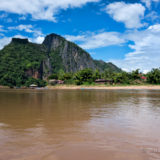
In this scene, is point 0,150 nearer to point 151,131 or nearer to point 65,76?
point 151,131

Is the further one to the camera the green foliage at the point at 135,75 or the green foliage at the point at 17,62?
the green foliage at the point at 17,62

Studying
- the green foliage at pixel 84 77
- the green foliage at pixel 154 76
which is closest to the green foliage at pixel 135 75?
the green foliage at pixel 154 76

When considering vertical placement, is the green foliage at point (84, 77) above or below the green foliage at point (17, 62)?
below

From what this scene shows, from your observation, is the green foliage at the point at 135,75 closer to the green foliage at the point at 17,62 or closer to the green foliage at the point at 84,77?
the green foliage at the point at 84,77

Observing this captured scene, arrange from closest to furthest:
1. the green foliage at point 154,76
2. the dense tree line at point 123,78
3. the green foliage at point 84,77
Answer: the green foliage at point 154,76 < the dense tree line at point 123,78 < the green foliage at point 84,77

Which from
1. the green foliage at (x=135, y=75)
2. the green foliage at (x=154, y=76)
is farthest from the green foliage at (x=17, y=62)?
the green foliage at (x=154, y=76)

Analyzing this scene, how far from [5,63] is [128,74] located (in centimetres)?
9352

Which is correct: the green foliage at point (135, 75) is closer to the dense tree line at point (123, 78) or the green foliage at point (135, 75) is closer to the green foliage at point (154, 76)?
the dense tree line at point (123, 78)

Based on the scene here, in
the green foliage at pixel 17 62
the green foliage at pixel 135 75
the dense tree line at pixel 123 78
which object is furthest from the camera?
the green foliage at pixel 17 62

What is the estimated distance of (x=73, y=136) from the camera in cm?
464

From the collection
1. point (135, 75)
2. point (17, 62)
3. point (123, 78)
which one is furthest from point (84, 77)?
point (17, 62)

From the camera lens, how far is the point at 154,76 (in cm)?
6469

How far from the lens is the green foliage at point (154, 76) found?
64500mm

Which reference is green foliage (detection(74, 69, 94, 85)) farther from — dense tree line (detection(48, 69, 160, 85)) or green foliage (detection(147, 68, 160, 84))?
green foliage (detection(147, 68, 160, 84))
